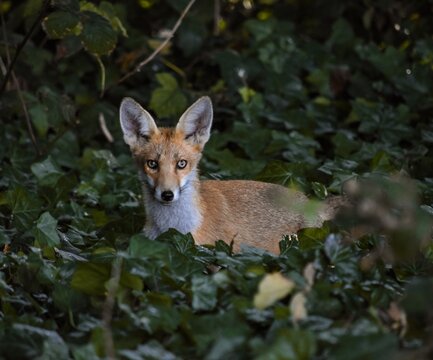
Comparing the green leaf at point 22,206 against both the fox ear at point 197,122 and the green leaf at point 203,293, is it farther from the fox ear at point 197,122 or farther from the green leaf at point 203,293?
the green leaf at point 203,293

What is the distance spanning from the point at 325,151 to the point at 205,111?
2390 mm

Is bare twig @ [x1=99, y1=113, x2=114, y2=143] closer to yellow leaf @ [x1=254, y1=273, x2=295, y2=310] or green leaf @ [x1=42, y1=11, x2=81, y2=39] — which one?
green leaf @ [x1=42, y1=11, x2=81, y2=39]

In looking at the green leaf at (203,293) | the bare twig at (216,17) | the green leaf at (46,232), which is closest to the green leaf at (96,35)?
the green leaf at (46,232)

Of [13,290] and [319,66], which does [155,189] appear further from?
[319,66]

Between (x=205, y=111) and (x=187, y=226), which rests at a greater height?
(x=205, y=111)

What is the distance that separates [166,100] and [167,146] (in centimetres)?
233

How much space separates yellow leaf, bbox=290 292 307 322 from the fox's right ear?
11.2 feet

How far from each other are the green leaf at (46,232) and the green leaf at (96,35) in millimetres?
1960

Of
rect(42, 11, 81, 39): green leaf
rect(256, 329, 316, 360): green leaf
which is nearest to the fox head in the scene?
rect(42, 11, 81, 39): green leaf

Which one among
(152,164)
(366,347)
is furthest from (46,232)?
(366,347)

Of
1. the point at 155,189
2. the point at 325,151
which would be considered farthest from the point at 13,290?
the point at 325,151

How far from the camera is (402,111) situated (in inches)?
359

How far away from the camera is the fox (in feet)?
22.1

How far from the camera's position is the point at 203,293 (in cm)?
439
